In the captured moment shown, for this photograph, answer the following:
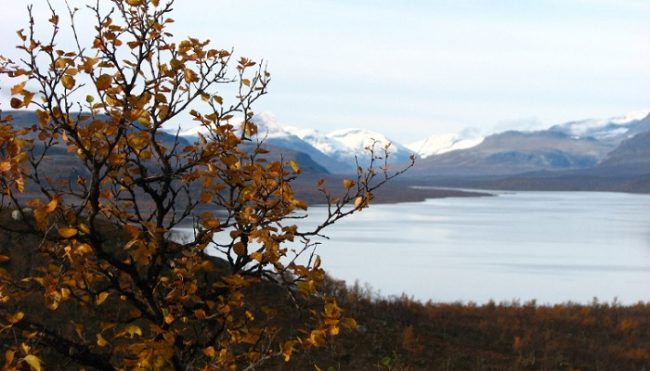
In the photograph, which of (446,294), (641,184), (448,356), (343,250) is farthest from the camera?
(641,184)

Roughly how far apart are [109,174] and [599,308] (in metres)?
18.8

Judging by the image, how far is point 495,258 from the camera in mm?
47344

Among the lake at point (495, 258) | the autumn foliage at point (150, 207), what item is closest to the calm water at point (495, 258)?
the lake at point (495, 258)

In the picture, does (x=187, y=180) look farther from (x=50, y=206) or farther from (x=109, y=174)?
(x=50, y=206)

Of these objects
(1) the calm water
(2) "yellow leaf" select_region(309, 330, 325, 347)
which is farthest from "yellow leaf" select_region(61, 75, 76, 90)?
(1) the calm water

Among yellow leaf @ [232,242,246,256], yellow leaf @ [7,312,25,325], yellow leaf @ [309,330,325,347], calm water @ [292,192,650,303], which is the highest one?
yellow leaf @ [232,242,246,256]

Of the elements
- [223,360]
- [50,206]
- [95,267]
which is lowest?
[223,360]

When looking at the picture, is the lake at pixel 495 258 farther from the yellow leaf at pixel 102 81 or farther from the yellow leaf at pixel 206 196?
the yellow leaf at pixel 102 81

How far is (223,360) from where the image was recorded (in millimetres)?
4492

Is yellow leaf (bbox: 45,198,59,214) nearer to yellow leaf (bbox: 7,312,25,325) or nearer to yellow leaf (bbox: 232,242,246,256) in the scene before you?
yellow leaf (bbox: 7,312,25,325)

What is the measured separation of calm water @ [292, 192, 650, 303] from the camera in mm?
35062

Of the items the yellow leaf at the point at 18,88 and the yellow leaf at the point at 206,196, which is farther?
the yellow leaf at the point at 206,196

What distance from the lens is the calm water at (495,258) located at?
3506 centimetres

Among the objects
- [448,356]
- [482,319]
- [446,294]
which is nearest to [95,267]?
[448,356]
